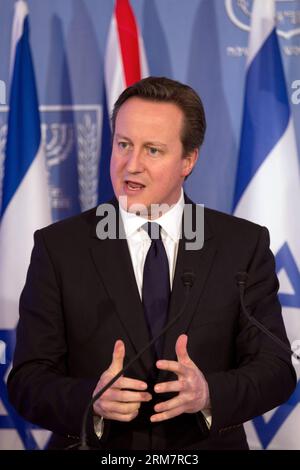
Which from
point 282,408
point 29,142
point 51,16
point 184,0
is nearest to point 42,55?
point 51,16

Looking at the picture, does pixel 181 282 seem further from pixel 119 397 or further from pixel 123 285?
pixel 119 397

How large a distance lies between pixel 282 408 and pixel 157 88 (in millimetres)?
1698

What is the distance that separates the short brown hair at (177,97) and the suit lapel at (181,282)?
337 mm

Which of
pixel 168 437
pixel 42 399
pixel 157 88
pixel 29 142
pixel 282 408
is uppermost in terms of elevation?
pixel 157 88

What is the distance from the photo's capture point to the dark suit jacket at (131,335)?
2184 millimetres

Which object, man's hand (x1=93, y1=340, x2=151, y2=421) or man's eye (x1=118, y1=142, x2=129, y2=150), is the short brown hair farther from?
man's hand (x1=93, y1=340, x2=151, y2=421)

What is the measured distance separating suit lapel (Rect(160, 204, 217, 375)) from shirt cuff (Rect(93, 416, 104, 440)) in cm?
29

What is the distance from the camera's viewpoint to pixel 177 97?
8.36ft

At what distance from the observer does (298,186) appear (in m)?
3.39

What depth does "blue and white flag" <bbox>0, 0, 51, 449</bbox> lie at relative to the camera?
342 centimetres

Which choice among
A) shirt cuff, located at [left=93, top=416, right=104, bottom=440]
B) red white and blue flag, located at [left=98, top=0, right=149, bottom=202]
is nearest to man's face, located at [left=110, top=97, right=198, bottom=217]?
shirt cuff, located at [left=93, top=416, right=104, bottom=440]

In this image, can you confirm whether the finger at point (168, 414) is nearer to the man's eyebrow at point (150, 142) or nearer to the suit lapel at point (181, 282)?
the suit lapel at point (181, 282)
